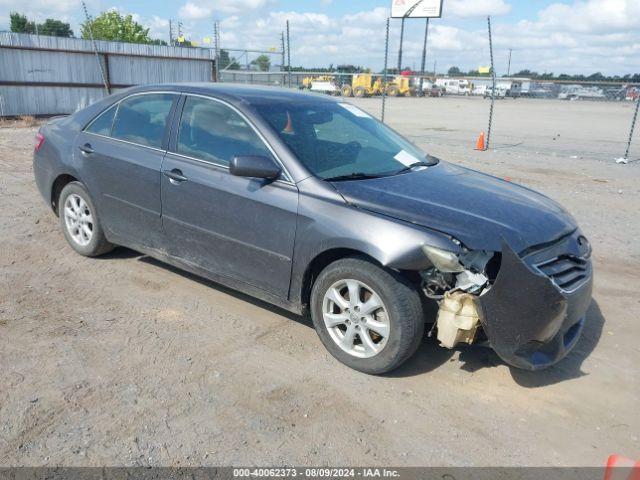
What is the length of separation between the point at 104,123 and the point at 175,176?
4.26ft

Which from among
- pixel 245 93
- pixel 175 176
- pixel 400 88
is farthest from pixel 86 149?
pixel 400 88

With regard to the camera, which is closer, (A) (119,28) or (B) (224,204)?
(B) (224,204)

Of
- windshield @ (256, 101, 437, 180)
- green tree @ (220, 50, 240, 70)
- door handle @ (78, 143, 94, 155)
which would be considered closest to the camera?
windshield @ (256, 101, 437, 180)

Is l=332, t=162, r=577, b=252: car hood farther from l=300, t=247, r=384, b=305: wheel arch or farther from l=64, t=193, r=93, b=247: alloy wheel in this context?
l=64, t=193, r=93, b=247: alloy wheel

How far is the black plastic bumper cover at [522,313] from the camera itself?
117 inches

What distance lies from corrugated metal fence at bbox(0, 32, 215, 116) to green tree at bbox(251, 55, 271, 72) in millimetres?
2799

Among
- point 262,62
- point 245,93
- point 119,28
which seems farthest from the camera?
point 119,28

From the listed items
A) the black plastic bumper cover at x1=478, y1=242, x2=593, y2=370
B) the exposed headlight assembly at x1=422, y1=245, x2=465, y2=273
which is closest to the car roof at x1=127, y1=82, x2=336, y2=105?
the exposed headlight assembly at x1=422, y1=245, x2=465, y2=273

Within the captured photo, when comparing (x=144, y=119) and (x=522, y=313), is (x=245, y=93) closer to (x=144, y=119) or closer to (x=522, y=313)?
(x=144, y=119)

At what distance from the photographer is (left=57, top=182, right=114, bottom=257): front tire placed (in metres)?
5.10

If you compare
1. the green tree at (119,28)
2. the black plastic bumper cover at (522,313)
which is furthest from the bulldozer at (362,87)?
the black plastic bumper cover at (522,313)

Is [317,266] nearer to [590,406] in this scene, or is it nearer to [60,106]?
[590,406]

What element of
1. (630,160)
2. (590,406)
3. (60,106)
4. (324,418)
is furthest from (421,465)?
(60,106)

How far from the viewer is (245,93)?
4.37 metres
